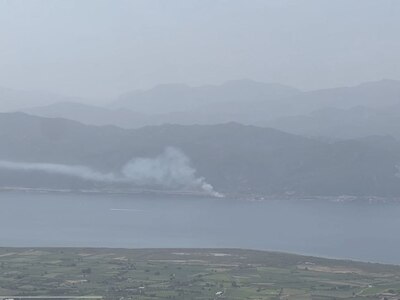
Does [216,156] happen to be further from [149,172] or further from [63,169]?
[63,169]

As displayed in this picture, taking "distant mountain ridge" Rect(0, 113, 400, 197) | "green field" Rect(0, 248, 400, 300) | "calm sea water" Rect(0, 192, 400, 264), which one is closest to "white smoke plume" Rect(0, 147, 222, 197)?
"distant mountain ridge" Rect(0, 113, 400, 197)

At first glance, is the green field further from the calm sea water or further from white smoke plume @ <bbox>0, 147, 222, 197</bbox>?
white smoke plume @ <bbox>0, 147, 222, 197</bbox>

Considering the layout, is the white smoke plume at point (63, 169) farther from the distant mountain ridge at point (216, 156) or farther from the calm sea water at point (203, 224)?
the calm sea water at point (203, 224)

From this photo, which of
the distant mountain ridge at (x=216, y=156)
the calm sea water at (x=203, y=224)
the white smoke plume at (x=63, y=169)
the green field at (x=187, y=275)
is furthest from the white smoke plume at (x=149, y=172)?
the green field at (x=187, y=275)

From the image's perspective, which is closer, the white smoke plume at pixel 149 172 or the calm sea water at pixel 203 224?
the calm sea water at pixel 203 224

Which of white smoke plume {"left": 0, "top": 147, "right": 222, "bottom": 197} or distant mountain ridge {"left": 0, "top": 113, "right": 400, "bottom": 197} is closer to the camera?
distant mountain ridge {"left": 0, "top": 113, "right": 400, "bottom": 197}

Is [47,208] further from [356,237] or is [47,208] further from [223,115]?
[223,115]
